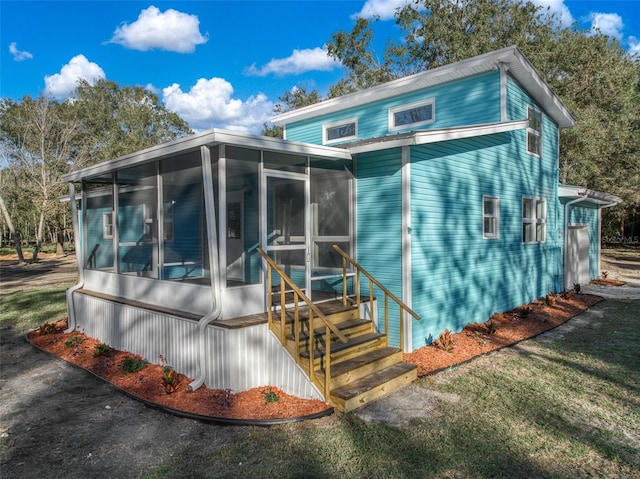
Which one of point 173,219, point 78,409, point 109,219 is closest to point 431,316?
point 173,219

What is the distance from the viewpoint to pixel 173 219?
626 centimetres

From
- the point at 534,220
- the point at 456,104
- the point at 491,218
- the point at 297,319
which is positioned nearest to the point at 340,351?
the point at 297,319

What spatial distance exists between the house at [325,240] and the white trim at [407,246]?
23 mm

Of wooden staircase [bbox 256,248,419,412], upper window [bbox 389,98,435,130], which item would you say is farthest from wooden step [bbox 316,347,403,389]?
upper window [bbox 389,98,435,130]

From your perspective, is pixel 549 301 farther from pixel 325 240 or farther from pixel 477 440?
pixel 477 440

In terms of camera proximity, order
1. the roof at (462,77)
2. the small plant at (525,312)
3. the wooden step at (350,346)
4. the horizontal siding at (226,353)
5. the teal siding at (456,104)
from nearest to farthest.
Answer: the horizontal siding at (226,353), the wooden step at (350,346), the roof at (462,77), the teal siding at (456,104), the small plant at (525,312)

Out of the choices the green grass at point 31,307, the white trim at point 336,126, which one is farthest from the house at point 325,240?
the green grass at point 31,307

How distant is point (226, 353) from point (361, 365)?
1610 mm

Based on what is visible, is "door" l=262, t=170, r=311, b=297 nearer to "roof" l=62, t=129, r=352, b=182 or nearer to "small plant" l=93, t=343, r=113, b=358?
"roof" l=62, t=129, r=352, b=182

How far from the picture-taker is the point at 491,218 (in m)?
8.57

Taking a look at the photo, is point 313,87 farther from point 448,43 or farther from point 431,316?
point 431,316

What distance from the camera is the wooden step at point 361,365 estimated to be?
4652mm

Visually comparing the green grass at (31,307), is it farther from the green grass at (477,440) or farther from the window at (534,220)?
the window at (534,220)

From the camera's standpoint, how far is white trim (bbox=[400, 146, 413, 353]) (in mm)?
6230
